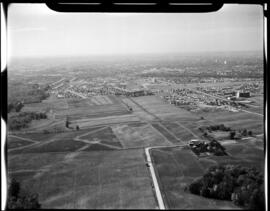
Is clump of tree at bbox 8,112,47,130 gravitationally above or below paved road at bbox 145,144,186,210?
above

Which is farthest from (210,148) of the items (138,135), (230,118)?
(138,135)

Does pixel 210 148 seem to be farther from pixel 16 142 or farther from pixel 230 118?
pixel 16 142

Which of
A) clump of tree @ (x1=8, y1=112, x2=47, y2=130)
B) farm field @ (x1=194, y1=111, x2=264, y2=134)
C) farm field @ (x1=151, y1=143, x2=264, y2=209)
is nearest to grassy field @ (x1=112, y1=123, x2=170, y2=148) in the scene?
farm field @ (x1=151, y1=143, x2=264, y2=209)

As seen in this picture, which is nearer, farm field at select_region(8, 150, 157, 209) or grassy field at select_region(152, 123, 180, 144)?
farm field at select_region(8, 150, 157, 209)

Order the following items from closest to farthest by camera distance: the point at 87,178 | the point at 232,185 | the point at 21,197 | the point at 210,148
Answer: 1. the point at 21,197
2. the point at 232,185
3. the point at 87,178
4. the point at 210,148

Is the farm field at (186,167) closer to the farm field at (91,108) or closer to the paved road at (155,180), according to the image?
the paved road at (155,180)

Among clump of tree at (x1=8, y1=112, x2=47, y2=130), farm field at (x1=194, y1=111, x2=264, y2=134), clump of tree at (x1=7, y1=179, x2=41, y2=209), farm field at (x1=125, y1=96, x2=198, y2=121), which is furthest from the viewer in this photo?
farm field at (x1=125, y1=96, x2=198, y2=121)

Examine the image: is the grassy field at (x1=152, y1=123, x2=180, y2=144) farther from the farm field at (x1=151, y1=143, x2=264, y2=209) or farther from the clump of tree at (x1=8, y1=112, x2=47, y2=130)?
the clump of tree at (x1=8, y1=112, x2=47, y2=130)

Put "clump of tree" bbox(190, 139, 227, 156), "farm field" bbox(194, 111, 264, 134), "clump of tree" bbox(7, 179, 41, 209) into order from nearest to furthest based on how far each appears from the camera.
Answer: "clump of tree" bbox(7, 179, 41, 209) < "clump of tree" bbox(190, 139, 227, 156) < "farm field" bbox(194, 111, 264, 134)
